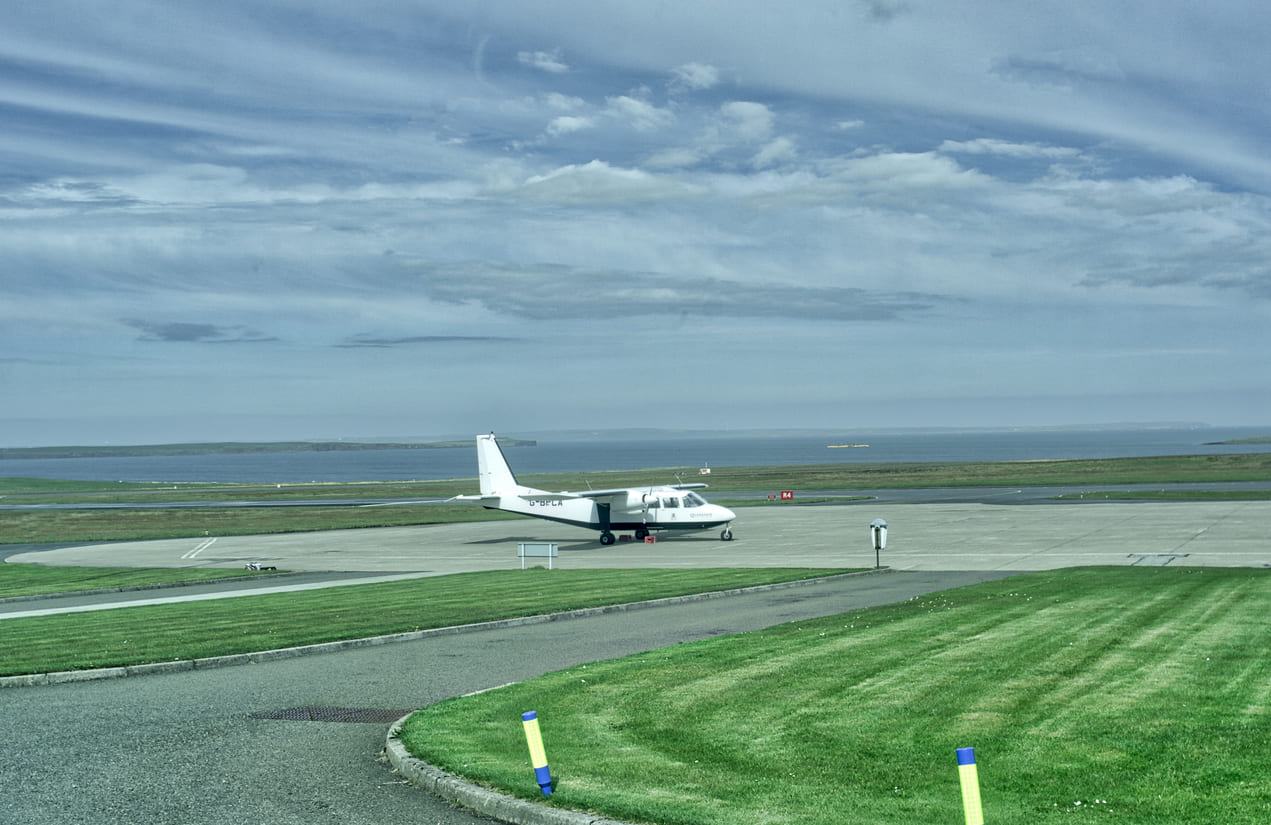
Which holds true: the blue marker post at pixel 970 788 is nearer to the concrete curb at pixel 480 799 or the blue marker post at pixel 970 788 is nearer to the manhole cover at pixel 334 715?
the concrete curb at pixel 480 799

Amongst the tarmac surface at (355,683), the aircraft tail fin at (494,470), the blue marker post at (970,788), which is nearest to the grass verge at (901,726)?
the tarmac surface at (355,683)

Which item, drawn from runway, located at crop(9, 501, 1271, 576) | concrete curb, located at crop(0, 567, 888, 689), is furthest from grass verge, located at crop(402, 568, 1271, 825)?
runway, located at crop(9, 501, 1271, 576)

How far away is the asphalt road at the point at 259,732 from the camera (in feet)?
29.8

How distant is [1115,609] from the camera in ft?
61.4

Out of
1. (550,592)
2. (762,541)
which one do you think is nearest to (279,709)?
(550,592)

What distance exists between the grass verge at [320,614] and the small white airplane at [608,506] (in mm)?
16143

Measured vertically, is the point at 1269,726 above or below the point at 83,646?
above

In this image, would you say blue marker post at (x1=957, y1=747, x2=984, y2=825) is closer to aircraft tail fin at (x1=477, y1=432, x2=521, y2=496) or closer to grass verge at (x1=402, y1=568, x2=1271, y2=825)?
grass verge at (x1=402, y1=568, x2=1271, y2=825)

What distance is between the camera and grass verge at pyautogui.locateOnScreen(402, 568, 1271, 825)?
816 cm

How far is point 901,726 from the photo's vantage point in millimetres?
10422

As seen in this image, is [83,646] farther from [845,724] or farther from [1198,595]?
[1198,595]

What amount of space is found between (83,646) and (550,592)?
11297 millimetres

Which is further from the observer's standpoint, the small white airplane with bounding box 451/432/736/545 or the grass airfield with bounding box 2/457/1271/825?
the small white airplane with bounding box 451/432/736/545

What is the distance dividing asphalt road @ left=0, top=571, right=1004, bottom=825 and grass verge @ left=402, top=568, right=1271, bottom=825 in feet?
3.12
